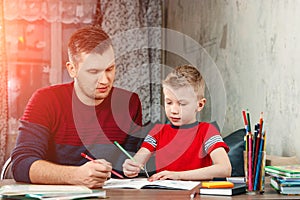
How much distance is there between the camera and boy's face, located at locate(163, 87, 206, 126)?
202 cm

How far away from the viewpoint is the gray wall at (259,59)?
252cm

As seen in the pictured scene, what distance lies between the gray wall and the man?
0.78 metres

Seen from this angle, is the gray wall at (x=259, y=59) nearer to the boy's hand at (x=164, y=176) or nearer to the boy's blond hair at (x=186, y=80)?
the boy's blond hair at (x=186, y=80)

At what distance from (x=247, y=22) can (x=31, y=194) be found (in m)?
2.00

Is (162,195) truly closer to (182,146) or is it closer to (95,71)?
(182,146)

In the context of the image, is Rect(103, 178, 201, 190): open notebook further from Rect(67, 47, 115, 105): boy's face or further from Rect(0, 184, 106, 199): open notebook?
Rect(67, 47, 115, 105): boy's face

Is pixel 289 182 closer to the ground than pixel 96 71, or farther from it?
closer to the ground

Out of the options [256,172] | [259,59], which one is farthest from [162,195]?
[259,59]

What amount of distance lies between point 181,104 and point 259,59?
1.02 meters

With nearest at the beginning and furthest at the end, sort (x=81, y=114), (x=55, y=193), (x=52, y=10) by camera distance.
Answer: (x=55, y=193) < (x=81, y=114) < (x=52, y=10)

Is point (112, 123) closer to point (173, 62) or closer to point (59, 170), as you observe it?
point (59, 170)

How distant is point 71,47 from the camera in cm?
203

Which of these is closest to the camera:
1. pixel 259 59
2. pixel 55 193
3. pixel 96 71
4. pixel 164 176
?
pixel 55 193

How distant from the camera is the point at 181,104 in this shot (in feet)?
6.64
